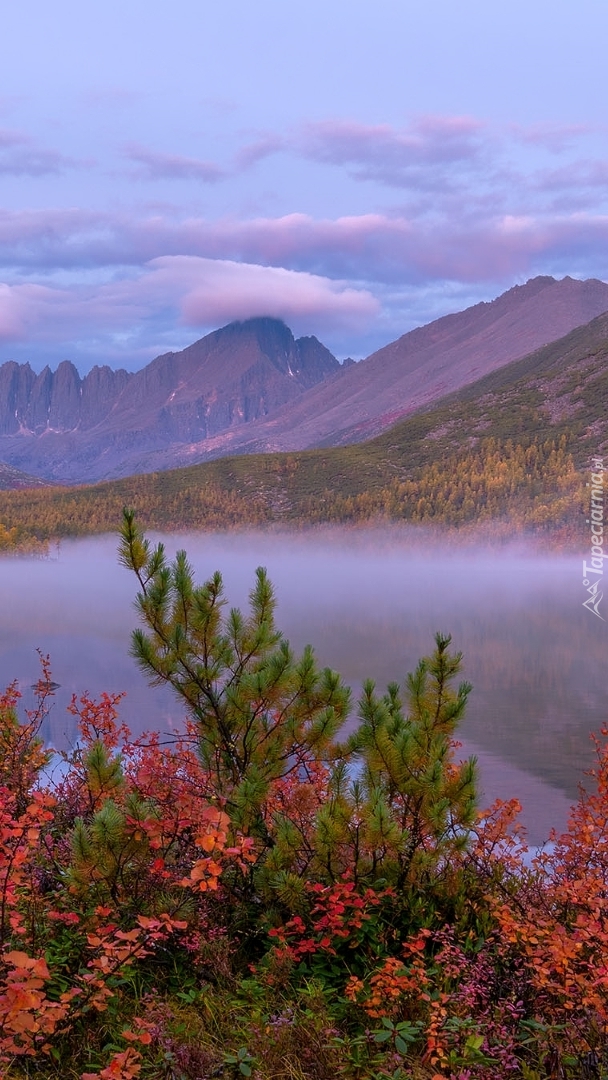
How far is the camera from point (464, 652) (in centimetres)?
6850

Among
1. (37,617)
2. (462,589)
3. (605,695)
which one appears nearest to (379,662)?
(605,695)

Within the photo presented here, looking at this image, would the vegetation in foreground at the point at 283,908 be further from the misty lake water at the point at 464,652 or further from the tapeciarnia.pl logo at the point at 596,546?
the tapeciarnia.pl logo at the point at 596,546

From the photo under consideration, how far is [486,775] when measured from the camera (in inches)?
1271

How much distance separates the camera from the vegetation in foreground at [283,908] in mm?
7180

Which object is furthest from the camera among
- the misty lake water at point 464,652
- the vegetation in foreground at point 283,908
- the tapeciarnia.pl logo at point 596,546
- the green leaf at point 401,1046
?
the tapeciarnia.pl logo at point 596,546

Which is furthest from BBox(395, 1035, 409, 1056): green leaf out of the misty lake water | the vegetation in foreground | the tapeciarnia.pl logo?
the tapeciarnia.pl logo

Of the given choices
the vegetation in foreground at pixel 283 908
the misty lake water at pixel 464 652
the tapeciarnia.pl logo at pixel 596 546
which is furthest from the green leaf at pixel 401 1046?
the tapeciarnia.pl logo at pixel 596 546

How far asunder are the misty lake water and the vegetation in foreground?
15.3m

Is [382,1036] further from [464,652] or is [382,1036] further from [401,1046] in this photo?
[464,652]

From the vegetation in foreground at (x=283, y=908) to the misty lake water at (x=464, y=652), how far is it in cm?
1530

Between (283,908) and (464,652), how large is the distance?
61105mm

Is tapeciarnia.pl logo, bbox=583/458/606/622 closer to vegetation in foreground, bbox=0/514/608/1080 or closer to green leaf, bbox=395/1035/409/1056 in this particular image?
vegetation in foreground, bbox=0/514/608/1080

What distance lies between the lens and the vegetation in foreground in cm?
718

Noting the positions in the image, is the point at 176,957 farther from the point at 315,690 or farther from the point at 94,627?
the point at 94,627
